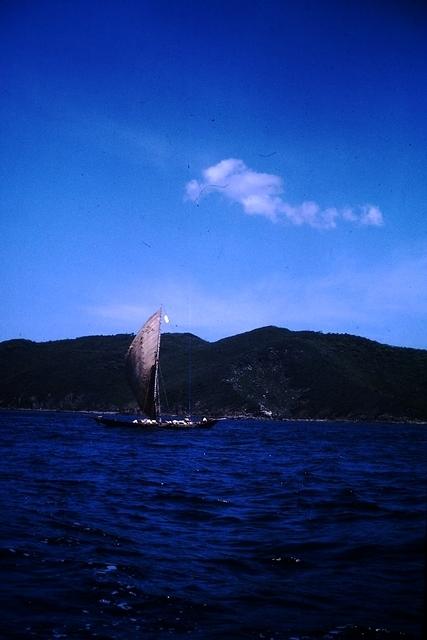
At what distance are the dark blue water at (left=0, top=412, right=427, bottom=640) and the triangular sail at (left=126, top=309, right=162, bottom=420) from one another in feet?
150

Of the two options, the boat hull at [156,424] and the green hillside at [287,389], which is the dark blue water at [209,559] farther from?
the green hillside at [287,389]

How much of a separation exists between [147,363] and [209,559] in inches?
2218

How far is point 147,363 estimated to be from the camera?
213 feet

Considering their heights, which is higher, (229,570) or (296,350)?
(296,350)

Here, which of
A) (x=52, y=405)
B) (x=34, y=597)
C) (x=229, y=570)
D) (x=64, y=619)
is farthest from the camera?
(x=52, y=405)

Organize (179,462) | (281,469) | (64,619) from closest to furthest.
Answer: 1. (64,619)
2. (281,469)
3. (179,462)

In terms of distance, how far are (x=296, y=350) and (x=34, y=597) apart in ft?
617

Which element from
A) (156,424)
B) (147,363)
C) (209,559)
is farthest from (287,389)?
(209,559)

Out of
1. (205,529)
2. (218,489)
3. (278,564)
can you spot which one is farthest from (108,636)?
(218,489)

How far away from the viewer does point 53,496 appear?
15156 millimetres

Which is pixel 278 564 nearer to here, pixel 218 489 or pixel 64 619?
pixel 64 619

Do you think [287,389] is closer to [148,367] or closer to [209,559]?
[148,367]

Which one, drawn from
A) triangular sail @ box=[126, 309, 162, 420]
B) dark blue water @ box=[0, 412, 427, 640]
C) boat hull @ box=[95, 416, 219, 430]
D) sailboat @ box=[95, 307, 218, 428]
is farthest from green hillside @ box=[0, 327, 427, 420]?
dark blue water @ box=[0, 412, 427, 640]

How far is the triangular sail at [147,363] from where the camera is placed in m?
64.9
